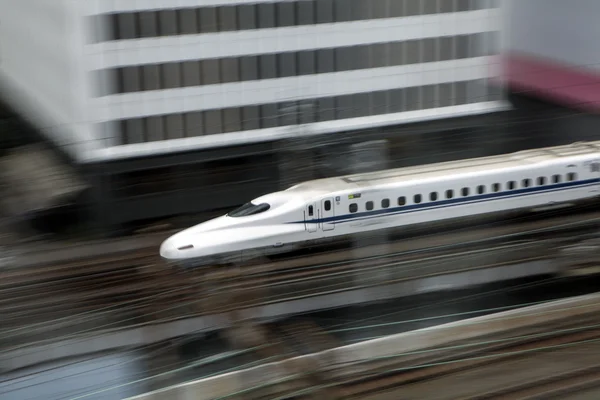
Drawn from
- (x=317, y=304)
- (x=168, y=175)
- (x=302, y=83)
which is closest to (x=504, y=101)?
(x=302, y=83)

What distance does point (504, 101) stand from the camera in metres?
4.97

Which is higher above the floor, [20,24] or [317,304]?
[20,24]

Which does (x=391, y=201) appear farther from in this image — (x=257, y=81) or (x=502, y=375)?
(x=257, y=81)

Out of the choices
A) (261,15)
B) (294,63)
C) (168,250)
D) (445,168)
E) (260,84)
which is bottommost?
(168,250)

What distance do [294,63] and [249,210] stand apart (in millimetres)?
1896

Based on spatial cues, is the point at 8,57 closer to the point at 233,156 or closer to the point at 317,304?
the point at 233,156

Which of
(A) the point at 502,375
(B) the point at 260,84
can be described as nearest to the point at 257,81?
(B) the point at 260,84

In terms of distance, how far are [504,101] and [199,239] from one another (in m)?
2.78

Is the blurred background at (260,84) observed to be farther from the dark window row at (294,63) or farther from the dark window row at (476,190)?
the dark window row at (476,190)

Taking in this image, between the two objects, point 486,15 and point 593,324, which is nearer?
point 593,324

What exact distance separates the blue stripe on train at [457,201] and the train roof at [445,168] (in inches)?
4.0

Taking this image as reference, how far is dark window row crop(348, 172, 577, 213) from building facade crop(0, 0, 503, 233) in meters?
1.31

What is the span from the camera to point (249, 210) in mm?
3025

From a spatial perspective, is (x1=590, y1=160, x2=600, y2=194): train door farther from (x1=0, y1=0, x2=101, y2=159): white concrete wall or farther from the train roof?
(x1=0, y1=0, x2=101, y2=159): white concrete wall
